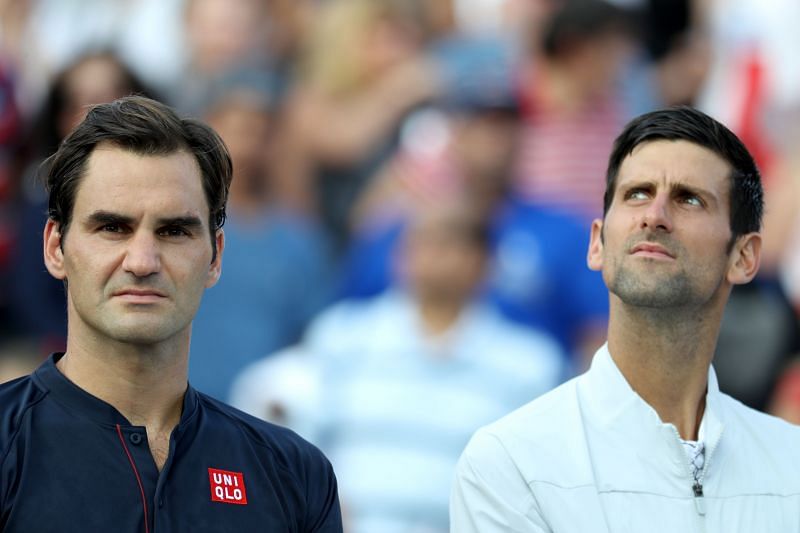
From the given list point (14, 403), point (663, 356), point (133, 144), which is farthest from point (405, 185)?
point (14, 403)

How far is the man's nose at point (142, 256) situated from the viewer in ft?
10.8

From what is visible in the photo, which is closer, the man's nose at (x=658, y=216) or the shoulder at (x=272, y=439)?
the shoulder at (x=272, y=439)

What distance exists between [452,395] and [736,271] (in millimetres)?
2916

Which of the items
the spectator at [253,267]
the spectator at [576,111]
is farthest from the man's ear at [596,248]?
the spectator at [253,267]

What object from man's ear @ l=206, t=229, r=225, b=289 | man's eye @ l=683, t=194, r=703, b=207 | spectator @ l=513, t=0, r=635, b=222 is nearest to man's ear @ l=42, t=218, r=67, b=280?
man's ear @ l=206, t=229, r=225, b=289

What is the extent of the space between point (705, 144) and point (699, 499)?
2.99ft

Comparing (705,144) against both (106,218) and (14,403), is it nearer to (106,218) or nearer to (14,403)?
(106,218)

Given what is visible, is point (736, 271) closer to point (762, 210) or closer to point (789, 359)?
point (762, 210)

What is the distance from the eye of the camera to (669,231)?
12.3 feet

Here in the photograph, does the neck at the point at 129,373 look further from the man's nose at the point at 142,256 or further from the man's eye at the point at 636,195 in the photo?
the man's eye at the point at 636,195

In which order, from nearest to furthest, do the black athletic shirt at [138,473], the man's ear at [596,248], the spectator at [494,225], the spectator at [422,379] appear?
the black athletic shirt at [138,473]
the man's ear at [596,248]
the spectator at [422,379]
the spectator at [494,225]

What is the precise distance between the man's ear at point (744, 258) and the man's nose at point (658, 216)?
0.25 meters

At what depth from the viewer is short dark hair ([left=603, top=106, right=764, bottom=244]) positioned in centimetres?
390

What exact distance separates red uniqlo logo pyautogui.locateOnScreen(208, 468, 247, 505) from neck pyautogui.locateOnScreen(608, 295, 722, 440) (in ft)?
3.35
